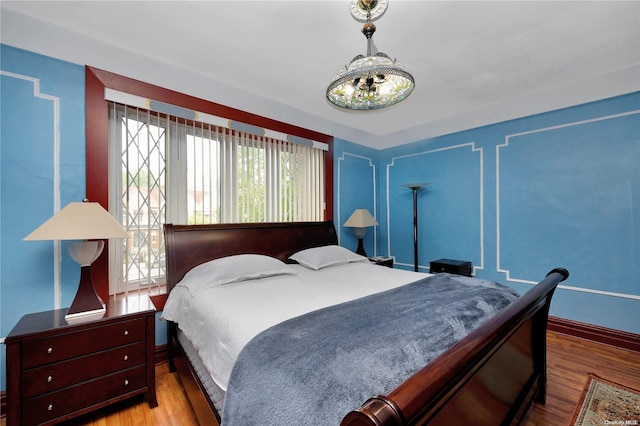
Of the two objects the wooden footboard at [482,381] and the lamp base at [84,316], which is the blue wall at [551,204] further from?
the lamp base at [84,316]

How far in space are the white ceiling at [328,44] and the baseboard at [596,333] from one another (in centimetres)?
193

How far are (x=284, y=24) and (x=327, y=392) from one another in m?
1.80

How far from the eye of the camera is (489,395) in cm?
102

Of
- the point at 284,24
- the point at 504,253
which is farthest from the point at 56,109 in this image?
the point at 504,253

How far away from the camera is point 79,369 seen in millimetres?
1369

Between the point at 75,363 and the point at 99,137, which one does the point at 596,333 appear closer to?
the point at 75,363

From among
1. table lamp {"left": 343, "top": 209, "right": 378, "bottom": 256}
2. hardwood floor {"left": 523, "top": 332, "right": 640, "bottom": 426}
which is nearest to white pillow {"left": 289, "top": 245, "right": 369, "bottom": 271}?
table lamp {"left": 343, "top": 209, "right": 378, "bottom": 256}

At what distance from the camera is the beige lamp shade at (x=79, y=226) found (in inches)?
51.4

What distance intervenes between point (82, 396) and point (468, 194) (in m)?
3.49

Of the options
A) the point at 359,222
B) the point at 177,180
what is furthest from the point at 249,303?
the point at 359,222

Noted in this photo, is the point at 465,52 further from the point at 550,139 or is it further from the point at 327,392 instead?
the point at 327,392

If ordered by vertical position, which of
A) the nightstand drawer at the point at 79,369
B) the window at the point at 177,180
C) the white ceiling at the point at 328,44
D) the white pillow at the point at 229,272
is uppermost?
the white ceiling at the point at 328,44

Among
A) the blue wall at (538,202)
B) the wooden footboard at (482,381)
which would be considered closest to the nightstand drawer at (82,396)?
the wooden footboard at (482,381)

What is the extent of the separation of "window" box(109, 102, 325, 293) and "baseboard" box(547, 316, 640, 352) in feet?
8.82
